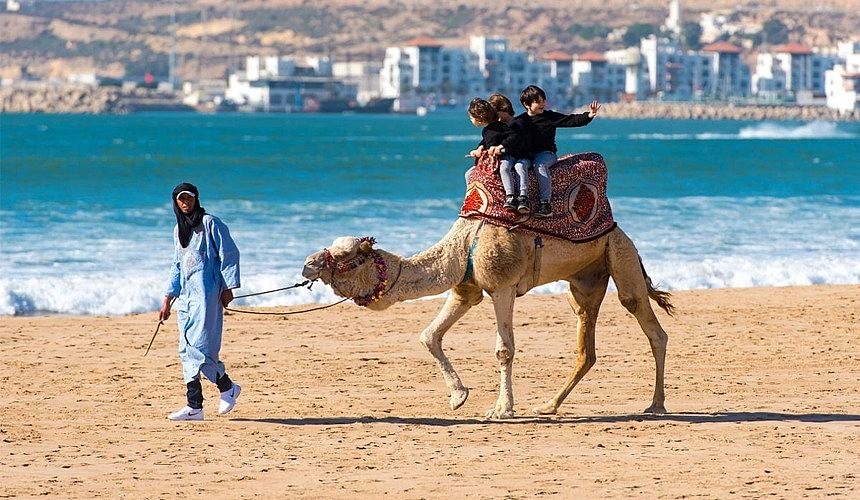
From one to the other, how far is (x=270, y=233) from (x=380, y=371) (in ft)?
49.6

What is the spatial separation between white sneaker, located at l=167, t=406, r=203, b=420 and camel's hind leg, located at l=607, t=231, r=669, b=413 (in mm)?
2652

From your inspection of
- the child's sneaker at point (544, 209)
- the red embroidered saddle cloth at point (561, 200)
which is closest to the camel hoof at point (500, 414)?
the red embroidered saddle cloth at point (561, 200)

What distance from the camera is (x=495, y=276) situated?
9.13 m

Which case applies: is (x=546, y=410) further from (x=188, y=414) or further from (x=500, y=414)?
(x=188, y=414)

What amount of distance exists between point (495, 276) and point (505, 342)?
418mm

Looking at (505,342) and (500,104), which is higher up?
(500,104)

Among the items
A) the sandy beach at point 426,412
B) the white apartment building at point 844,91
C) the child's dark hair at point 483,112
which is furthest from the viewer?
the white apartment building at point 844,91

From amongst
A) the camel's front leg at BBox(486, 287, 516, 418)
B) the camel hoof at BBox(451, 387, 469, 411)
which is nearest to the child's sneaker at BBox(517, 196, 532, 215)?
the camel's front leg at BBox(486, 287, 516, 418)

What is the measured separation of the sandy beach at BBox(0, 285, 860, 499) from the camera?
7.77m

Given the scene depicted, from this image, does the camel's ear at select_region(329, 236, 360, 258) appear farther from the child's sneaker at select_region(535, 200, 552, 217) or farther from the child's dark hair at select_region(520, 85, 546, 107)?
the child's dark hair at select_region(520, 85, 546, 107)

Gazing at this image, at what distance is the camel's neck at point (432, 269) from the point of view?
9023 mm

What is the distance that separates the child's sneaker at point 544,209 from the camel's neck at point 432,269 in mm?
433

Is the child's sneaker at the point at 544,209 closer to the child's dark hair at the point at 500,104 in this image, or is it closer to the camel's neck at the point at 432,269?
the camel's neck at the point at 432,269

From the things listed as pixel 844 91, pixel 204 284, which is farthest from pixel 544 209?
pixel 844 91
